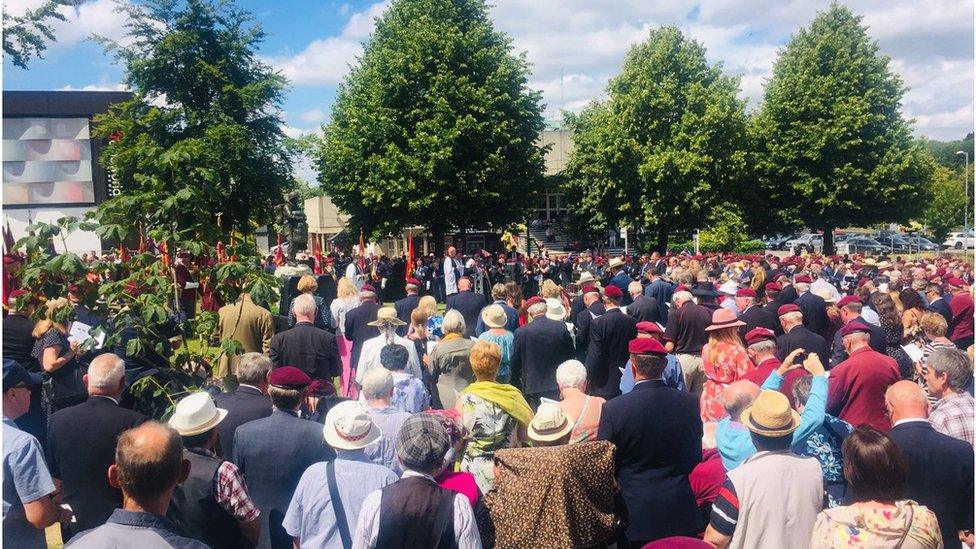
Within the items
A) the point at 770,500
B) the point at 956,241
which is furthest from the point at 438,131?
the point at 956,241

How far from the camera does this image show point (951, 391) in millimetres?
4668

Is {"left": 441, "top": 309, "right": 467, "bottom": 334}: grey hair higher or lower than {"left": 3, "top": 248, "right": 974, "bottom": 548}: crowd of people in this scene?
higher

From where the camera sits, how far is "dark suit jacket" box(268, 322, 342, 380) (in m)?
6.81

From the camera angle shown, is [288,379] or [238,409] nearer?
[288,379]

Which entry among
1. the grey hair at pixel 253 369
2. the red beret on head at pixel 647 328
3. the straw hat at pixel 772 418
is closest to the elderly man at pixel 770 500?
the straw hat at pixel 772 418

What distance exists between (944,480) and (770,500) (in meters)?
1.18

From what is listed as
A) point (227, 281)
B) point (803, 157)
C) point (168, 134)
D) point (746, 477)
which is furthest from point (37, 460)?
point (803, 157)

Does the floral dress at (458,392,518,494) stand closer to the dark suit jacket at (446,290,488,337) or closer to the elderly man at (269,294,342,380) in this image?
the elderly man at (269,294,342,380)

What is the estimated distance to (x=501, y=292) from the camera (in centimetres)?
934

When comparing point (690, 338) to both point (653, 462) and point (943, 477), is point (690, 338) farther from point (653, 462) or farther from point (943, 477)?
point (943, 477)

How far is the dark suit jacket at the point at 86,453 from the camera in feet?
13.6

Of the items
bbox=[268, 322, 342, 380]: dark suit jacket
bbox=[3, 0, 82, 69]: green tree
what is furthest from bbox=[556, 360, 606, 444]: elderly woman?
bbox=[3, 0, 82, 69]: green tree

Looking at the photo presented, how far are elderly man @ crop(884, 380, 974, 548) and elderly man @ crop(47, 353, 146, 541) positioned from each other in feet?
14.7

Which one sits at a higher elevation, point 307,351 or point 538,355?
point 307,351
